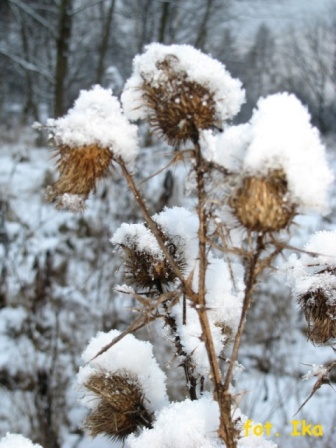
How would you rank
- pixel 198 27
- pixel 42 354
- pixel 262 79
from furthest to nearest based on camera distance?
pixel 262 79, pixel 198 27, pixel 42 354

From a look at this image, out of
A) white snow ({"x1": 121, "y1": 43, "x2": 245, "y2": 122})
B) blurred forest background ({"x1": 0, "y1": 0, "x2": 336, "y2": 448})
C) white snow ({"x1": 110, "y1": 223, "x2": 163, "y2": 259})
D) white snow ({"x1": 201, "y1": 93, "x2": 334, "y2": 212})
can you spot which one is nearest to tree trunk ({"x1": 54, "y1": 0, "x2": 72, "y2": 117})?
blurred forest background ({"x1": 0, "y1": 0, "x2": 336, "y2": 448})

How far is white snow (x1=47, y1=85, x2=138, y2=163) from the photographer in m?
0.51

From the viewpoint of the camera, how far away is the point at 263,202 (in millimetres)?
411

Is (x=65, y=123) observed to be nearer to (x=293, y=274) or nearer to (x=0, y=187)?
(x=293, y=274)

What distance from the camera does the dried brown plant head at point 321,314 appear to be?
0.60 m

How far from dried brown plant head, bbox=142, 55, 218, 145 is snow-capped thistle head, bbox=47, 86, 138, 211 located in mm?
46

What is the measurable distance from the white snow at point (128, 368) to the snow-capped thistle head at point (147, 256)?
9 cm

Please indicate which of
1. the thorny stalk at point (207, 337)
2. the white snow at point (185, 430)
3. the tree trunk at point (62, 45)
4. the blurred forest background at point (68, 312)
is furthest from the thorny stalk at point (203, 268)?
the tree trunk at point (62, 45)

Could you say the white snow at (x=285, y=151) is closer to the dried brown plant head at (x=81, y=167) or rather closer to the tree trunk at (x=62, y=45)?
the dried brown plant head at (x=81, y=167)

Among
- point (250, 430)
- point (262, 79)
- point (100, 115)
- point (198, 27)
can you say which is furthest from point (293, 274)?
point (262, 79)

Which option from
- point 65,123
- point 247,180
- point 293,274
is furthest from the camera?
point 293,274

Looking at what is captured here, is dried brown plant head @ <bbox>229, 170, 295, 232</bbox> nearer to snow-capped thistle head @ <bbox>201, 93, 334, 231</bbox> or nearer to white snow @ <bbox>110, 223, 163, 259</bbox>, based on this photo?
snow-capped thistle head @ <bbox>201, 93, 334, 231</bbox>

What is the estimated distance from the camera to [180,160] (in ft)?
1.53

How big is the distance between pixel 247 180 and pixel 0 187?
15.8ft
